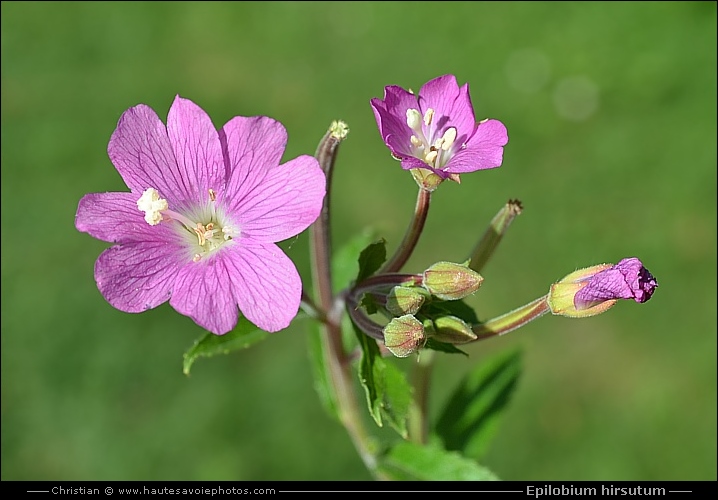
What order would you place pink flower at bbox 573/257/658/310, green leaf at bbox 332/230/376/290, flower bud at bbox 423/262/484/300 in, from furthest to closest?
green leaf at bbox 332/230/376/290 < flower bud at bbox 423/262/484/300 < pink flower at bbox 573/257/658/310

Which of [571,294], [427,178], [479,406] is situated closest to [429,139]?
[427,178]

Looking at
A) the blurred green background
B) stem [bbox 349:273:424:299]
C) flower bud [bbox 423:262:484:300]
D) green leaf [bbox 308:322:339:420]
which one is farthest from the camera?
the blurred green background

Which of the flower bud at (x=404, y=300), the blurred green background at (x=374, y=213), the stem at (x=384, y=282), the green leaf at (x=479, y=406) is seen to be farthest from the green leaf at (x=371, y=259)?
the blurred green background at (x=374, y=213)

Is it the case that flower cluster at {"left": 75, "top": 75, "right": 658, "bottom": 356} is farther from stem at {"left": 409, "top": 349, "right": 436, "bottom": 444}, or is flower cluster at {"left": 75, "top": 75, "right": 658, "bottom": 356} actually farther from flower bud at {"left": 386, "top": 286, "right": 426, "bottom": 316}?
stem at {"left": 409, "top": 349, "right": 436, "bottom": 444}

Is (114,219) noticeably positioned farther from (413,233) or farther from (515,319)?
(515,319)

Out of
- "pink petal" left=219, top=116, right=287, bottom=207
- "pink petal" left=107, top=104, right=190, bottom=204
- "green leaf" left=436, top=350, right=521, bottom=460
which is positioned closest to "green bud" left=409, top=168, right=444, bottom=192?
"pink petal" left=219, top=116, right=287, bottom=207

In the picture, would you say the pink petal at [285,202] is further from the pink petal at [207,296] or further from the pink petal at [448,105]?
the pink petal at [448,105]
